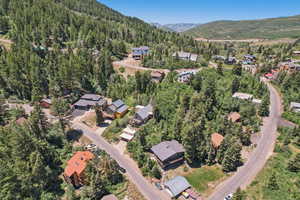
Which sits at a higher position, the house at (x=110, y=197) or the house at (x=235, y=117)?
the house at (x=235, y=117)

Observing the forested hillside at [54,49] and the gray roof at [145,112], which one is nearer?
the gray roof at [145,112]

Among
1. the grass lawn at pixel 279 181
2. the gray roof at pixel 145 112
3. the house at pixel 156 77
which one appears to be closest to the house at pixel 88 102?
the gray roof at pixel 145 112

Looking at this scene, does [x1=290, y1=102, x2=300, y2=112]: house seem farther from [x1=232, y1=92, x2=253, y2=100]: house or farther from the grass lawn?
the grass lawn

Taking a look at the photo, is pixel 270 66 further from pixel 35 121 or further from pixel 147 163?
pixel 35 121

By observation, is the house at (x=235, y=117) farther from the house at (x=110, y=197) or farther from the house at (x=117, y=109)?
the house at (x=110, y=197)

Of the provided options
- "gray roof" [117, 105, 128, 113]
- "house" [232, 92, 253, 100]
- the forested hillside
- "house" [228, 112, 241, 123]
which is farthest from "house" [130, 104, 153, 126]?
"house" [232, 92, 253, 100]
